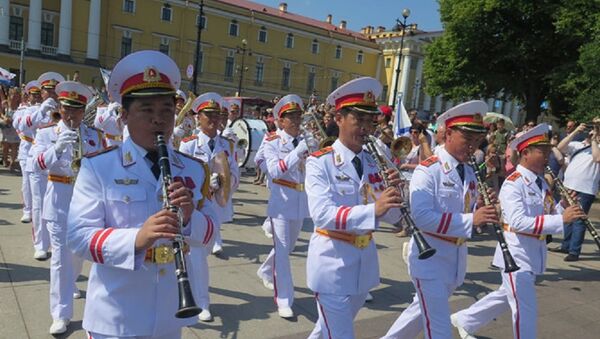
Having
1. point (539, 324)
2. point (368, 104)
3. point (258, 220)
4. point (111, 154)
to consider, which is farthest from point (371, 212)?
point (258, 220)

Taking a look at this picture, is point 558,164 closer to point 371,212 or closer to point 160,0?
point 371,212

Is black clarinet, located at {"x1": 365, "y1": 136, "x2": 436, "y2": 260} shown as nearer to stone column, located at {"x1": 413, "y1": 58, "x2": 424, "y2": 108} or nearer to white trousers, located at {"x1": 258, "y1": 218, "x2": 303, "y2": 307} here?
white trousers, located at {"x1": 258, "y1": 218, "x2": 303, "y2": 307}

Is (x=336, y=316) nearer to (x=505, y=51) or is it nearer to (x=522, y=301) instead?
(x=522, y=301)

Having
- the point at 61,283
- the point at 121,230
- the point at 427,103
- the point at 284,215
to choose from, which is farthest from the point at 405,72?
the point at 121,230

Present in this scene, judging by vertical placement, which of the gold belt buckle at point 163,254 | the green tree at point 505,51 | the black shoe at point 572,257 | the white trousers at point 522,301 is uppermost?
the green tree at point 505,51

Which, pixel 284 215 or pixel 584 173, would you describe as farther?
pixel 584 173

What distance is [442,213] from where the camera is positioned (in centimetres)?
388

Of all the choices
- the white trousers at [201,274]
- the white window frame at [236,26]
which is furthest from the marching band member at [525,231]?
the white window frame at [236,26]

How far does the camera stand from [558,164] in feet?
34.3

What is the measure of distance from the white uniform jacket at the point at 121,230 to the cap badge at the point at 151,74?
1.17 feet

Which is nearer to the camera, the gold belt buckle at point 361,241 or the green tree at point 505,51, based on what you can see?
the gold belt buckle at point 361,241

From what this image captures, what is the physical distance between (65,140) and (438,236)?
375 cm

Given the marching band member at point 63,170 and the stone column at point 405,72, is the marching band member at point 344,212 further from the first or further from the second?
the stone column at point 405,72

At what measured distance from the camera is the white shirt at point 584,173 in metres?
9.14
